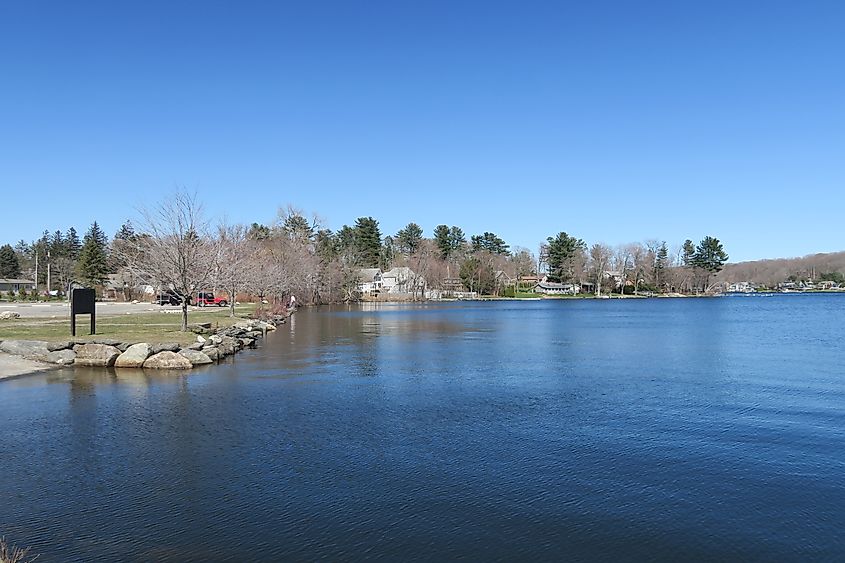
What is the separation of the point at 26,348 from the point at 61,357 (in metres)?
1.59

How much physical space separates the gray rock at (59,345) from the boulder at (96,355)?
0.80 ft

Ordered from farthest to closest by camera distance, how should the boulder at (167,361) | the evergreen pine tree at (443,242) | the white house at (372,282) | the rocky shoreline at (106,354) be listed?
the evergreen pine tree at (443,242)
the white house at (372,282)
the boulder at (167,361)
the rocky shoreline at (106,354)

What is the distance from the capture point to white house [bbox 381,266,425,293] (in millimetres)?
117562

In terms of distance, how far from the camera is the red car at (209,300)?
64056 mm

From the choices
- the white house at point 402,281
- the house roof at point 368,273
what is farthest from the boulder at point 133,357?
the white house at point 402,281

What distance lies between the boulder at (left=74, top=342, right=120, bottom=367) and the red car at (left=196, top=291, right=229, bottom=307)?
137ft

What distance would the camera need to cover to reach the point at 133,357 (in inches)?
887

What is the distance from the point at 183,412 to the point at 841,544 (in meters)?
12.8

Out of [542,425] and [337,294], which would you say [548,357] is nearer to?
[542,425]

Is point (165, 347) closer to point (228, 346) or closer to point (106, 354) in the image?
point (106, 354)

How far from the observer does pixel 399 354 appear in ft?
92.1

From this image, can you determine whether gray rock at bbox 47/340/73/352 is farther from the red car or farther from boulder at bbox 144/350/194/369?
the red car

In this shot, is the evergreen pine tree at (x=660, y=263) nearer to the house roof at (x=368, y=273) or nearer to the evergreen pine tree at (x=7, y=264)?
the house roof at (x=368, y=273)

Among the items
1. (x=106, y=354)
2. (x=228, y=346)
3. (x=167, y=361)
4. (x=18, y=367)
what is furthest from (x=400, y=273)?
(x=18, y=367)
